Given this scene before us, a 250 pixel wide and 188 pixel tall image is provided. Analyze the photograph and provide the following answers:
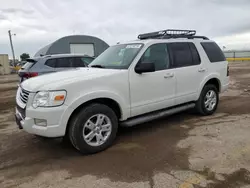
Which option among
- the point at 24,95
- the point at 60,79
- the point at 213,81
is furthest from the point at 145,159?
the point at 213,81

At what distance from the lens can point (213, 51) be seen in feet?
19.9

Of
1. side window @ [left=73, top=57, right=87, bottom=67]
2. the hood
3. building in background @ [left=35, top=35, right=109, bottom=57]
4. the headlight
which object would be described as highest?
building in background @ [left=35, top=35, right=109, bottom=57]

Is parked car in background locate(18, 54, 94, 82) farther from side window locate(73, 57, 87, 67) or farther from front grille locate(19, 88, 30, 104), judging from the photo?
front grille locate(19, 88, 30, 104)

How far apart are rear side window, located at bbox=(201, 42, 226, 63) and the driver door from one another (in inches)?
55.5

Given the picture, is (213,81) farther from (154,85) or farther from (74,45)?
(74,45)

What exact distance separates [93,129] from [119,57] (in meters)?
1.62

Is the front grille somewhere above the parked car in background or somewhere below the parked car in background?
below

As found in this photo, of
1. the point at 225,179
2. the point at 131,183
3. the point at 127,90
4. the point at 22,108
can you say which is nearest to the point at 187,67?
the point at 127,90

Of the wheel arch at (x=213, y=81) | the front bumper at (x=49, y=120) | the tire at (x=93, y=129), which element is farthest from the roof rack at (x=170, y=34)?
the front bumper at (x=49, y=120)

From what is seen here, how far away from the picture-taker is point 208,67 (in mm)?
5777

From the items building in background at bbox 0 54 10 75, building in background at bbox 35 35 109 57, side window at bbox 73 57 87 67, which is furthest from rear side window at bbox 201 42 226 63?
building in background at bbox 0 54 10 75

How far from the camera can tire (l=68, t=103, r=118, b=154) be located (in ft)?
12.3

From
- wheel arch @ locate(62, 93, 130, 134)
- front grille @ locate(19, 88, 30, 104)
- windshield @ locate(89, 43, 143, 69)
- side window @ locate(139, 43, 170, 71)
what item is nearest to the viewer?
wheel arch @ locate(62, 93, 130, 134)

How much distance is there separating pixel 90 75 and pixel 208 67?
3.15 meters
